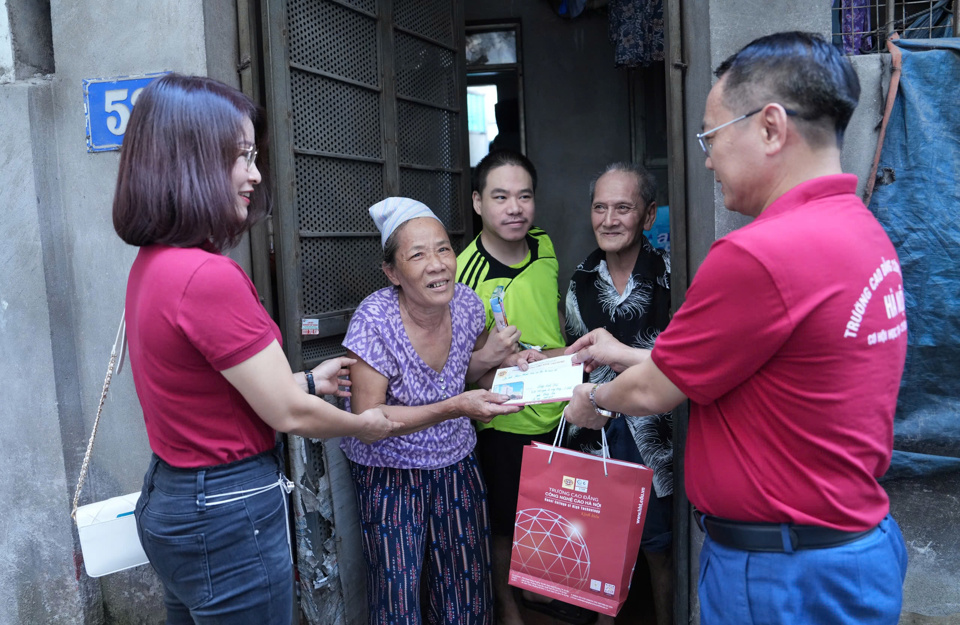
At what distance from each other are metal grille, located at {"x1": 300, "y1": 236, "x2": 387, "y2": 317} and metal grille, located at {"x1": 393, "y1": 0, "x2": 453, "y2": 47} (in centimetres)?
115

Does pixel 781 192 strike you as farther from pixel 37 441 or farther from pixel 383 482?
pixel 37 441

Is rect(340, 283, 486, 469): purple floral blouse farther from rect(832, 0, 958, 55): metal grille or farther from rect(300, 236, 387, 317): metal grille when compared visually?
rect(832, 0, 958, 55): metal grille

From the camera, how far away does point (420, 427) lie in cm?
251

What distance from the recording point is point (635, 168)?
2.98 meters

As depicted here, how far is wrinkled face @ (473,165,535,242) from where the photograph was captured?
3055 mm

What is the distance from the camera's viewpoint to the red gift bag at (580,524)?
7.51ft

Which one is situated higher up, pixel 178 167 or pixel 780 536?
pixel 178 167

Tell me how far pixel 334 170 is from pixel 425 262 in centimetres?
93

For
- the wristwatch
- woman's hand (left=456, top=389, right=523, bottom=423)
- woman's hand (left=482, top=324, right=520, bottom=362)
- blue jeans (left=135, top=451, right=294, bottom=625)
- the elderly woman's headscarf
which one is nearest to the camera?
blue jeans (left=135, top=451, right=294, bottom=625)

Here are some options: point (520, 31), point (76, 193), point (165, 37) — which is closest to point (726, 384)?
point (165, 37)

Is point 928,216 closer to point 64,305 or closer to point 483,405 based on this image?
point 483,405

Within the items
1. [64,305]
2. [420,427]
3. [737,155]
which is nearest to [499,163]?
[420,427]

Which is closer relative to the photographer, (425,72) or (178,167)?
(178,167)

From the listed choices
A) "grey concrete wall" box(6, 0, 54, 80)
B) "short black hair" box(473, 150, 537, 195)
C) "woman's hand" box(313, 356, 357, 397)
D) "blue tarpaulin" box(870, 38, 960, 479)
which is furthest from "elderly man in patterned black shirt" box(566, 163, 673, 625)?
"grey concrete wall" box(6, 0, 54, 80)
